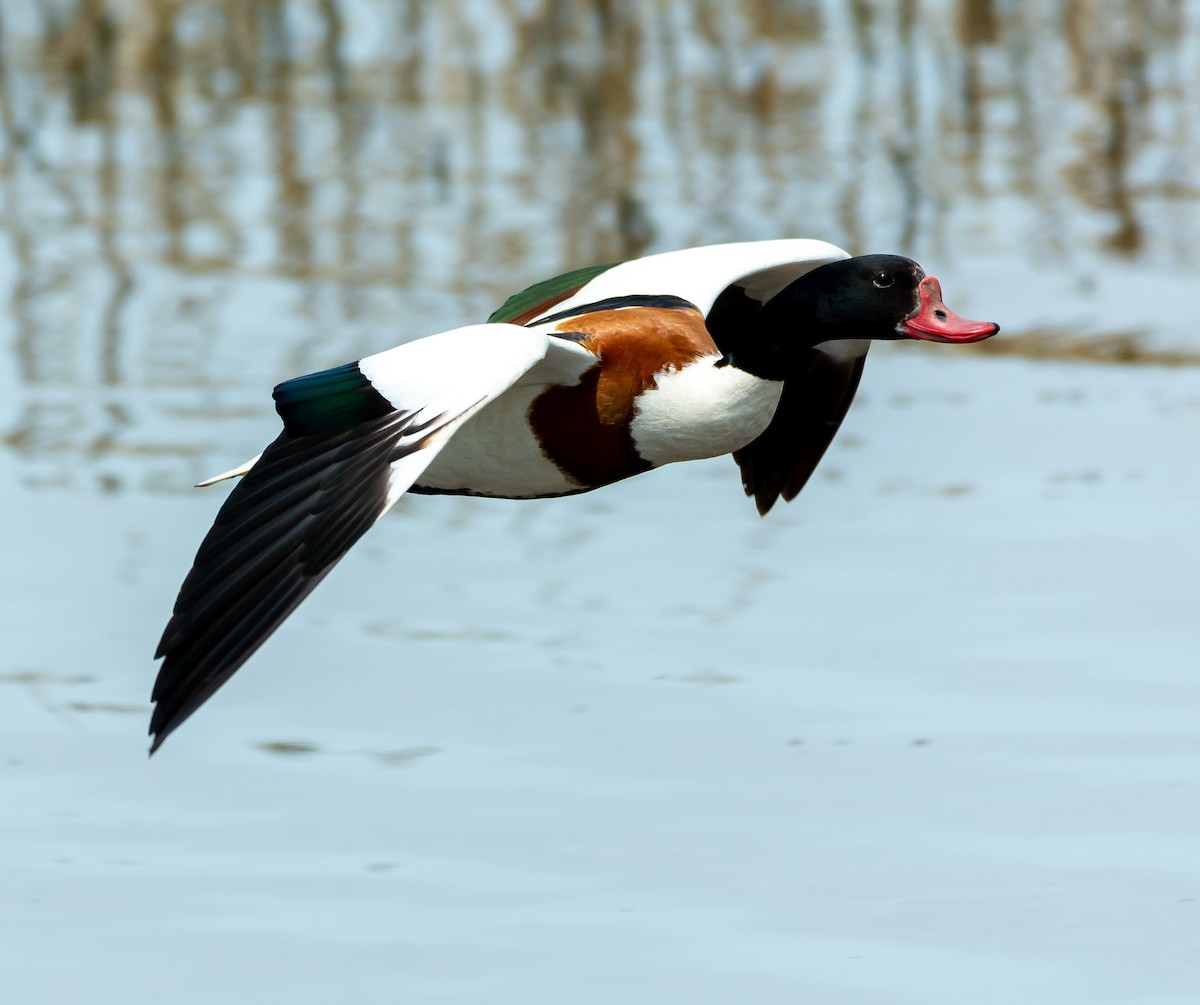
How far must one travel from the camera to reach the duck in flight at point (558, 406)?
5293mm

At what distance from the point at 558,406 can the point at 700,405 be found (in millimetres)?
385

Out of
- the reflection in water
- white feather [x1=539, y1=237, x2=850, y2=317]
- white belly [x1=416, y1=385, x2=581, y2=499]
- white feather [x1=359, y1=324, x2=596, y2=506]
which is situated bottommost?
the reflection in water

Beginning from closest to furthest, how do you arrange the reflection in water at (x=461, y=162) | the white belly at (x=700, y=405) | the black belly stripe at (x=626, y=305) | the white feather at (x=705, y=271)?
the white belly at (x=700, y=405) → the black belly stripe at (x=626, y=305) → the white feather at (x=705, y=271) → the reflection in water at (x=461, y=162)

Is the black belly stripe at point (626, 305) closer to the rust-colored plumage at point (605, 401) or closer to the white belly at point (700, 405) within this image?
the rust-colored plumage at point (605, 401)

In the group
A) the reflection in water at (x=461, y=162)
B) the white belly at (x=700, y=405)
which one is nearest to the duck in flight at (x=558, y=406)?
the white belly at (x=700, y=405)

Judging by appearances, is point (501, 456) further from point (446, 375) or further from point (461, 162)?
point (461, 162)

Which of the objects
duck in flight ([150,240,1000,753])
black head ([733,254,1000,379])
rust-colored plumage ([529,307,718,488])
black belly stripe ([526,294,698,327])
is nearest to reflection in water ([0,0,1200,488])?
duck in flight ([150,240,1000,753])

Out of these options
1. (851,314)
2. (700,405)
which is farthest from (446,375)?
(851,314)

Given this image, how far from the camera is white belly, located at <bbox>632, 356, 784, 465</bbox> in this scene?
6.20 metres

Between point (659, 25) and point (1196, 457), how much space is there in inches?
290

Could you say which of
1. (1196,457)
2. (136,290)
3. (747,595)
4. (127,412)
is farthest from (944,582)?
(136,290)

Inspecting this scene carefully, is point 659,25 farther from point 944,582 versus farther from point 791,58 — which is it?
point 944,582

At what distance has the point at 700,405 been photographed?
620cm

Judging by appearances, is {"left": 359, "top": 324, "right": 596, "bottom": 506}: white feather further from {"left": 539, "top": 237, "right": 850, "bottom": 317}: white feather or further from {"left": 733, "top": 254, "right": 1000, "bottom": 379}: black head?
{"left": 539, "top": 237, "right": 850, "bottom": 317}: white feather
